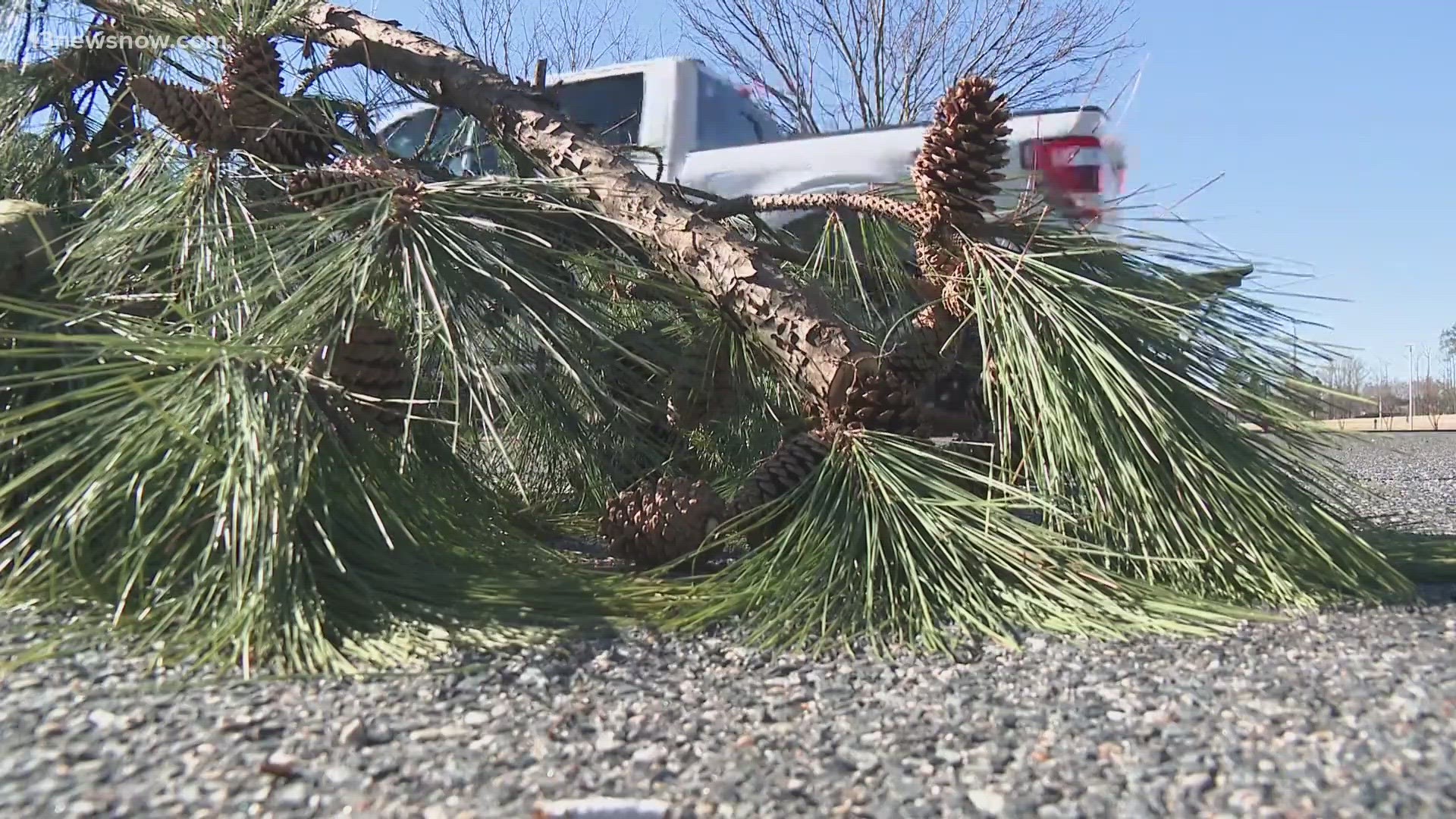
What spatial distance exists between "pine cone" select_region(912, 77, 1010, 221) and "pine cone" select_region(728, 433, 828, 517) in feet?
1.54

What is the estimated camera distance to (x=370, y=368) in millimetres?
1627

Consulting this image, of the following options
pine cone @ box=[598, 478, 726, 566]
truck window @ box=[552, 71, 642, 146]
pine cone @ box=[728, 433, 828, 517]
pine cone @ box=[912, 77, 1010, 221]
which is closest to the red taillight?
pine cone @ box=[912, 77, 1010, 221]

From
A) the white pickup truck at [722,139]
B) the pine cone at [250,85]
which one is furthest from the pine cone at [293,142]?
the white pickup truck at [722,139]

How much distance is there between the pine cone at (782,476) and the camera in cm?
176

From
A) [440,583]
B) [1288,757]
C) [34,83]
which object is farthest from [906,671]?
[34,83]

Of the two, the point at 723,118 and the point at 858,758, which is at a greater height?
the point at 723,118

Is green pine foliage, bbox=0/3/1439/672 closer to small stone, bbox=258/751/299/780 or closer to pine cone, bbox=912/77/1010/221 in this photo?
pine cone, bbox=912/77/1010/221

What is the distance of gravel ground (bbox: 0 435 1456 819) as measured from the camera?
0.99m

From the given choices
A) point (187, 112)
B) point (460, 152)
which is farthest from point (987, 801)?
point (460, 152)

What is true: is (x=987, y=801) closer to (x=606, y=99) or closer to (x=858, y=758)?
(x=858, y=758)

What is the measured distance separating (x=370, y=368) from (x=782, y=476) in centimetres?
63

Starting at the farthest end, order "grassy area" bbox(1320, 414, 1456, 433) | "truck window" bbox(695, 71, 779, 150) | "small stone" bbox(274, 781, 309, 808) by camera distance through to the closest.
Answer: "grassy area" bbox(1320, 414, 1456, 433), "truck window" bbox(695, 71, 779, 150), "small stone" bbox(274, 781, 309, 808)

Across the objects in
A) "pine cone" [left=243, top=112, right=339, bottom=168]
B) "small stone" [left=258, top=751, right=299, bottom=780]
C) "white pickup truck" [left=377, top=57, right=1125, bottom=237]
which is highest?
"white pickup truck" [left=377, top=57, right=1125, bottom=237]

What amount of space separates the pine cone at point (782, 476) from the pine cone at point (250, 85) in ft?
3.51
